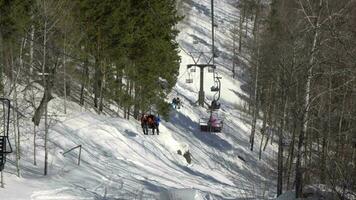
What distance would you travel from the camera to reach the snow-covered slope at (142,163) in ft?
65.2

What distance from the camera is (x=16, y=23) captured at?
86.8 ft

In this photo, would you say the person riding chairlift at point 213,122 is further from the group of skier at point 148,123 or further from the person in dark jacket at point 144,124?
the person in dark jacket at point 144,124

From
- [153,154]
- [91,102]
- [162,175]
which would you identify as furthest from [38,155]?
[91,102]

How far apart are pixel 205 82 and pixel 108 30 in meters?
29.2

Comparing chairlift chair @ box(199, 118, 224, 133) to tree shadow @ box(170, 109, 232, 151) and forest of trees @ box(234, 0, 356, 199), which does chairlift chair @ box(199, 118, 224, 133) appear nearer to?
Answer: tree shadow @ box(170, 109, 232, 151)

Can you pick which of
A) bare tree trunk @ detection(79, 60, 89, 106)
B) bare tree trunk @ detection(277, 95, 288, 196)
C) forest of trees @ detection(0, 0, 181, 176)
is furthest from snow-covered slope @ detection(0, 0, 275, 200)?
forest of trees @ detection(0, 0, 181, 176)

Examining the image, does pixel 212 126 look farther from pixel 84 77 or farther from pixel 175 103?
pixel 84 77

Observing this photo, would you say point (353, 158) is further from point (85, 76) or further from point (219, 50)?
point (219, 50)

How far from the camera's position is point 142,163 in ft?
92.2

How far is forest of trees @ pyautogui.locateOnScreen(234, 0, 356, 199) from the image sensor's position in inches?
458

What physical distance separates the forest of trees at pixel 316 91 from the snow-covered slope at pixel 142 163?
7.83 feet

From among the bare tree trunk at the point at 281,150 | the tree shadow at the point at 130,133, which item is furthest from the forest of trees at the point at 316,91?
the tree shadow at the point at 130,133

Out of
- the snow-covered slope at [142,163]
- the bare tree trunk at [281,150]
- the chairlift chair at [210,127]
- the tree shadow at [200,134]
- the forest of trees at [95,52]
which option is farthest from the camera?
the chairlift chair at [210,127]

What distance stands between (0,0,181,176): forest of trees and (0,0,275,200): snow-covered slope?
1.81 m
